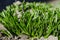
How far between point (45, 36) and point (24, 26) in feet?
1.55

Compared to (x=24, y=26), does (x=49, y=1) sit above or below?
below

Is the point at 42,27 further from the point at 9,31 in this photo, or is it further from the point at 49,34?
the point at 9,31

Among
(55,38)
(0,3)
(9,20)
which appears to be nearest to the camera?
(55,38)

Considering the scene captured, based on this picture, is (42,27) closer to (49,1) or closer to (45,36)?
(45,36)

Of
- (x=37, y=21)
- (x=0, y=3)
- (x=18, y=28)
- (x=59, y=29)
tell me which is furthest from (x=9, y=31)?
(x=0, y=3)

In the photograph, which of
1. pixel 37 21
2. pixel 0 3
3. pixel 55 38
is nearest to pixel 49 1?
pixel 0 3

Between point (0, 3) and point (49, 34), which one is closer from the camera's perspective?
point (49, 34)

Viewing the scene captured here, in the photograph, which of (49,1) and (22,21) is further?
(49,1)

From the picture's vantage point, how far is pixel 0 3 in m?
7.52

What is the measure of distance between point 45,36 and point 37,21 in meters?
0.36

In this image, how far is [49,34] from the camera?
4.58 m

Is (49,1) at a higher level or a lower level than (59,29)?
lower

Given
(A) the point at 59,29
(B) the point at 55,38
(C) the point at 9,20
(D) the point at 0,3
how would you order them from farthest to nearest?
1. (D) the point at 0,3
2. (C) the point at 9,20
3. (A) the point at 59,29
4. (B) the point at 55,38

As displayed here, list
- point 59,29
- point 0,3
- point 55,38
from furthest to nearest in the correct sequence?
point 0,3 → point 59,29 → point 55,38
